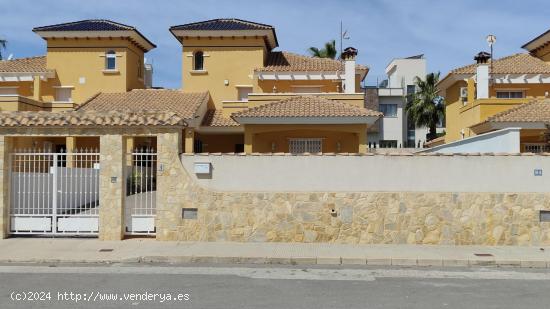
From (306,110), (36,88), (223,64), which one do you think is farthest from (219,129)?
(36,88)

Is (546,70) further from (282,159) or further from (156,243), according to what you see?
(156,243)

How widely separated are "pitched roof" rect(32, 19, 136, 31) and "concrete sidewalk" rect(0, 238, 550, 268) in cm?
1957

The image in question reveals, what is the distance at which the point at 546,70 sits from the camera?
28328mm

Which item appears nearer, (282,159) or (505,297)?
(505,297)

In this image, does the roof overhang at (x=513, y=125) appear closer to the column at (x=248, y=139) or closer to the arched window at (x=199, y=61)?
the column at (x=248, y=139)

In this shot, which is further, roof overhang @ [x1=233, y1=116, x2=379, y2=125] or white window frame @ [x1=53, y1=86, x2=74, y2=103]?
white window frame @ [x1=53, y1=86, x2=74, y2=103]

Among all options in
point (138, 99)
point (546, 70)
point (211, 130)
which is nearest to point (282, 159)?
point (211, 130)

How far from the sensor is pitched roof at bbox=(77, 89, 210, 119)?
27.5m

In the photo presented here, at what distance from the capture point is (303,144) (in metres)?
25.5

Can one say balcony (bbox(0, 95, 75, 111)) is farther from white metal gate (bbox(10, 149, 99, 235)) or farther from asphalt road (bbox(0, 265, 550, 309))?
asphalt road (bbox(0, 265, 550, 309))

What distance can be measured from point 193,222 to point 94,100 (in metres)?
17.9

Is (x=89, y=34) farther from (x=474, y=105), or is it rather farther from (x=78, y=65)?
(x=474, y=105)

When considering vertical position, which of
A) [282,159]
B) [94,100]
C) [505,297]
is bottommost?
[505,297]

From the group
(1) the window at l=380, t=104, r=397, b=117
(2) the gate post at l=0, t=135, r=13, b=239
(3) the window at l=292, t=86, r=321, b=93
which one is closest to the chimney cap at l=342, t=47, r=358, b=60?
(3) the window at l=292, t=86, r=321, b=93
